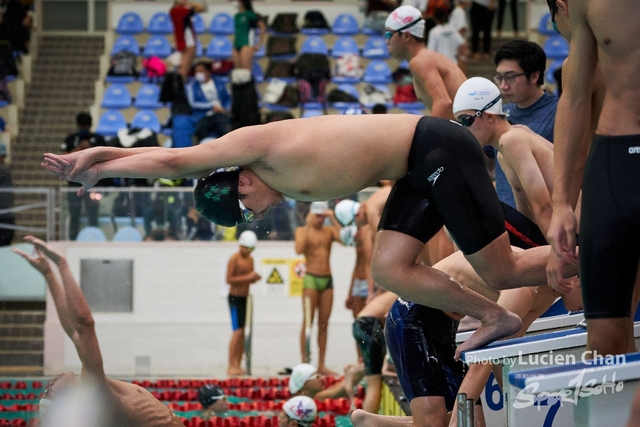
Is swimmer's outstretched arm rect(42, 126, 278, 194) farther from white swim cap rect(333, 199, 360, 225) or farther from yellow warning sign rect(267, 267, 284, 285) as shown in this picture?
yellow warning sign rect(267, 267, 284, 285)

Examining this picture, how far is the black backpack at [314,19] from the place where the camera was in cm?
1380

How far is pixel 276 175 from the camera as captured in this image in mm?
3383

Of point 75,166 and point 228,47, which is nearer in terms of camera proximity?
point 75,166

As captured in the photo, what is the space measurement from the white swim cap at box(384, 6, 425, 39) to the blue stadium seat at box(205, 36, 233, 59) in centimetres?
830

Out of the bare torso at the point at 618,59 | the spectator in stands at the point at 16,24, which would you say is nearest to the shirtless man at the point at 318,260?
the spectator in stands at the point at 16,24

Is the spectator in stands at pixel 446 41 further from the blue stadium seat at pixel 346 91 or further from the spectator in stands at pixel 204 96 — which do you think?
the spectator in stands at pixel 204 96

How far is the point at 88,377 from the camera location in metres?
3.93

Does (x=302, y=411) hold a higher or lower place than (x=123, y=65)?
lower

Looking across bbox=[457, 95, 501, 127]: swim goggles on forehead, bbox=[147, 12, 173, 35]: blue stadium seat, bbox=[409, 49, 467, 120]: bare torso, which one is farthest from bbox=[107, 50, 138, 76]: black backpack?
bbox=[457, 95, 501, 127]: swim goggles on forehead

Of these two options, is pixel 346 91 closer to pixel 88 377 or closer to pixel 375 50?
pixel 375 50

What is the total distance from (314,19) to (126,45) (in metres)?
2.91

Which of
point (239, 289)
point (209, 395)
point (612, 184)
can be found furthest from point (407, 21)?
point (239, 289)

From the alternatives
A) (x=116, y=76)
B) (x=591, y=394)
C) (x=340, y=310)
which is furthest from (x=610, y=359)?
(x=116, y=76)

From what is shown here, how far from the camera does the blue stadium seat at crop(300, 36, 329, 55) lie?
43.7 feet
